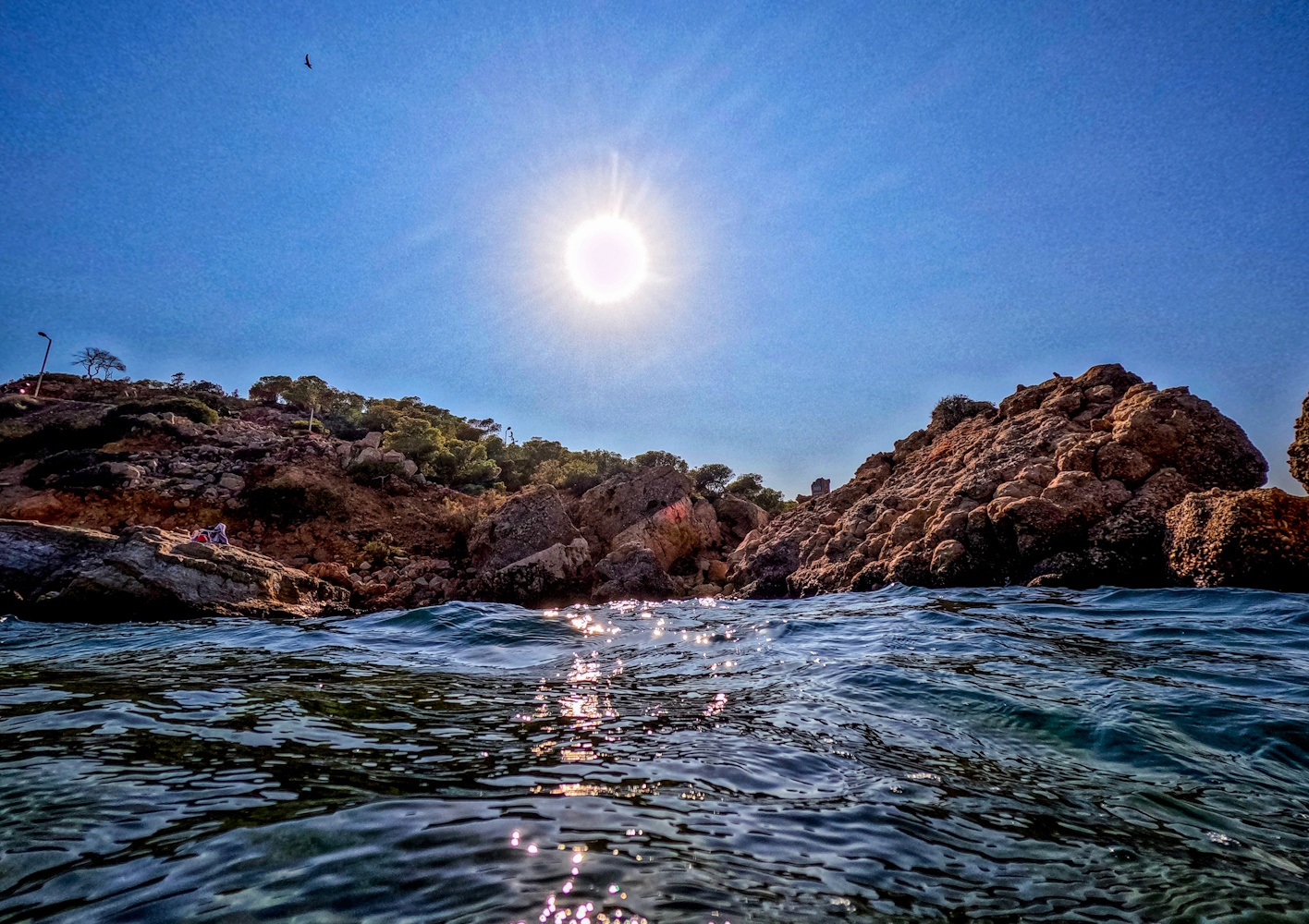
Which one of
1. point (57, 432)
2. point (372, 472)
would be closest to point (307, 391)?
point (57, 432)

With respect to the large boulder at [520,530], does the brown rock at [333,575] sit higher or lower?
lower

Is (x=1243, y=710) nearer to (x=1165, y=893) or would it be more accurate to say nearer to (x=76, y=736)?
(x=1165, y=893)

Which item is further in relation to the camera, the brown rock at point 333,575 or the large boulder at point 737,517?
the large boulder at point 737,517

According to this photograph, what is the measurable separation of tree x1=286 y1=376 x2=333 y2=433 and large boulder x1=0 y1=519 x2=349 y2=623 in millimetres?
41118

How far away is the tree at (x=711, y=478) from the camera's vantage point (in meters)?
29.8

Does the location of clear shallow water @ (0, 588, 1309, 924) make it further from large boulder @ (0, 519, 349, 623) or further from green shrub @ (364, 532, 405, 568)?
green shrub @ (364, 532, 405, 568)

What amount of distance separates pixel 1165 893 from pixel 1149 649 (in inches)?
205

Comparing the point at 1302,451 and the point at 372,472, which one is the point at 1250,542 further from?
the point at 372,472

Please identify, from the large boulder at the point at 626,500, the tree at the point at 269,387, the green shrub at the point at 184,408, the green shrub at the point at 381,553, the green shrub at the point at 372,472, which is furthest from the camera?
the tree at the point at 269,387

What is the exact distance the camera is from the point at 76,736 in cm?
328

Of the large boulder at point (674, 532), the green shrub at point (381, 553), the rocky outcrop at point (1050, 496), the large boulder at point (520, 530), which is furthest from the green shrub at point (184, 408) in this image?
the rocky outcrop at point (1050, 496)

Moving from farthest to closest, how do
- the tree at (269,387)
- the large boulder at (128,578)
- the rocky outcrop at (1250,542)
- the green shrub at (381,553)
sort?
the tree at (269,387), the green shrub at (381,553), the large boulder at (128,578), the rocky outcrop at (1250,542)

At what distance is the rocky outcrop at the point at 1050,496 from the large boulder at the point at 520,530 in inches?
293

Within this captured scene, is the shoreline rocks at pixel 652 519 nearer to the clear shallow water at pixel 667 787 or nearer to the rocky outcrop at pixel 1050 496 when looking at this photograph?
the rocky outcrop at pixel 1050 496
